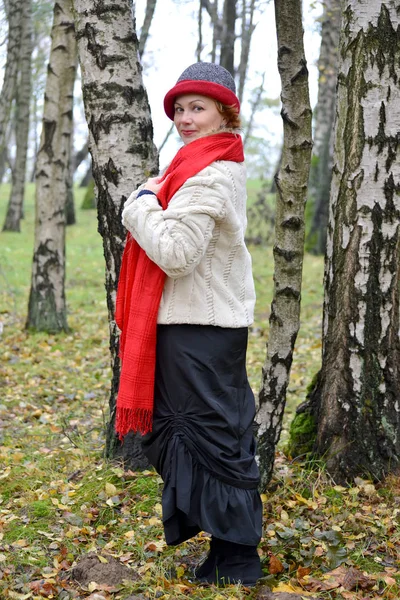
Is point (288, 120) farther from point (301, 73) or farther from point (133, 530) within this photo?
point (133, 530)

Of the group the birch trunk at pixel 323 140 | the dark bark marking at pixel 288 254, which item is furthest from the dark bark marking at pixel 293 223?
the birch trunk at pixel 323 140

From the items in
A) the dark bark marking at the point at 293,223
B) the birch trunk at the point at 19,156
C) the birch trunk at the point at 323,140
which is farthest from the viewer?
the birch trunk at the point at 19,156

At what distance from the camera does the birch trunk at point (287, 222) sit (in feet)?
11.7

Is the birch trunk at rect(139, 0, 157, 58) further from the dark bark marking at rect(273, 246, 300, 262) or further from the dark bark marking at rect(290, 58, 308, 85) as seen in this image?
the dark bark marking at rect(273, 246, 300, 262)

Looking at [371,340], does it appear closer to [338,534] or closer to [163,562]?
[338,534]

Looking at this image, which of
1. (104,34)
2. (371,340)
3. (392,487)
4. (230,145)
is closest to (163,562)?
(392,487)

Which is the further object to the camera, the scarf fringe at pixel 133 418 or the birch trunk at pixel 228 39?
the birch trunk at pixel 228 39

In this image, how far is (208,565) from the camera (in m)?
3.35

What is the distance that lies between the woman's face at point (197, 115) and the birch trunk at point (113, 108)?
1.05 meters

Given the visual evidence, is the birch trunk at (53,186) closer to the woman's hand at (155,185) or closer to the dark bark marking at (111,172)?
the dark bark marking at (111,172)

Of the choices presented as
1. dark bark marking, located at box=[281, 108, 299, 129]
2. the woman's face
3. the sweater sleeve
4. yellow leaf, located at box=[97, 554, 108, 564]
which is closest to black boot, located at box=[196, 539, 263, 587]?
yellow leaf, located at box=[97, 554, 108, 564]

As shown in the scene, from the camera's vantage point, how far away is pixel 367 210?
3.94 m

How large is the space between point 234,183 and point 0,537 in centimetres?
227

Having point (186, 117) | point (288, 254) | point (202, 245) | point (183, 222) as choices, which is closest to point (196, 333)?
point (202, 245)
